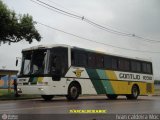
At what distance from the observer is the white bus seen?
2170 centimetres

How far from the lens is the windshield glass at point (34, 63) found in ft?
71.5

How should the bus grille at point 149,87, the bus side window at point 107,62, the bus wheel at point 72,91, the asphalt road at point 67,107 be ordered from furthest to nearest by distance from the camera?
the bus grille at point 149,87 < the bus side window at point 107,62 < the bus wheel at point 72,91 < the asphalt road at point 67,107

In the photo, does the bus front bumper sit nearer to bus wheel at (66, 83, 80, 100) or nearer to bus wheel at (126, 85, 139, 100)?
bus wheel at (66, 83, 80, 100)

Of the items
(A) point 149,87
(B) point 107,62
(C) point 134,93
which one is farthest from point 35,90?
(A) point 149,87

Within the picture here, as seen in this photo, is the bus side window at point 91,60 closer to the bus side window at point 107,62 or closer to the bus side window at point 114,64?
the bus side window at point 107,62

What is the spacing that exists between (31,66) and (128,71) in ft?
30.4

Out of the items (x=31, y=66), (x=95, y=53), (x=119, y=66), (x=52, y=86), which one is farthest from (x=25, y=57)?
(x=119, y=66)

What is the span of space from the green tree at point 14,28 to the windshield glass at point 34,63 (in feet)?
29.4

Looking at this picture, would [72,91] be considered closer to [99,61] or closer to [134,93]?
[99,61]

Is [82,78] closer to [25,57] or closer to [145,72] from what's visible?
[25,57]

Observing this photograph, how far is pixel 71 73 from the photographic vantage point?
22891mm

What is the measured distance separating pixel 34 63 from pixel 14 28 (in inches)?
403

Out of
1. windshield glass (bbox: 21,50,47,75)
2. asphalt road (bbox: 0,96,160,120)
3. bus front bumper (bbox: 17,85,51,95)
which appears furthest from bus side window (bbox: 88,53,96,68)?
asphalt road (bbox: 0,96,160,120)

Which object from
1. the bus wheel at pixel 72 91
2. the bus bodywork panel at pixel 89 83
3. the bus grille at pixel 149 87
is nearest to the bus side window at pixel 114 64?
the bus bodywork panel at pixel 89 83
